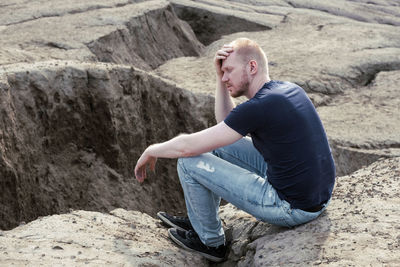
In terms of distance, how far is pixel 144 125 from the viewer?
4.73 meters

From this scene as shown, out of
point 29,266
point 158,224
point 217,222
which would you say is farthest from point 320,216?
point 29,266

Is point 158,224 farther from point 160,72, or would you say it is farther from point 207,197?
point 160,72

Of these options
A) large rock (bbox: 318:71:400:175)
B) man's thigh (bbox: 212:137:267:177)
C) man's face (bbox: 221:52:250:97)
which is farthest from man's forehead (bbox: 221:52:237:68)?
large rock (bbox: 318:71:400:175)

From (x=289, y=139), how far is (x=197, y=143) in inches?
15.7

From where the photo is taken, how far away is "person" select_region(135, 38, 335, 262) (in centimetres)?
251

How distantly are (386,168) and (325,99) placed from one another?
2.57m

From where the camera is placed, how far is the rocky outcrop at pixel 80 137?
12.7 ft

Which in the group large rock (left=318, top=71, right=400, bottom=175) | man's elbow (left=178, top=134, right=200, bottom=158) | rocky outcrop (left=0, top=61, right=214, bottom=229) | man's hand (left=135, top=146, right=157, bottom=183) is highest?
man's elbow (left=178, top=134, right=200, bottom=158)

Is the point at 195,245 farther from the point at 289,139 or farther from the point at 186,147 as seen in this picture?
the point at 289,139

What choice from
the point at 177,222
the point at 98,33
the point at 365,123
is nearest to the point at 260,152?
the point at 177,222

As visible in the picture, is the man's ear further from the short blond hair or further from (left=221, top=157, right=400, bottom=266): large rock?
(left=221, top=157, right=400, bottom=266): large rock

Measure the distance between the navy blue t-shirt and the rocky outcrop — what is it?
1.87 m

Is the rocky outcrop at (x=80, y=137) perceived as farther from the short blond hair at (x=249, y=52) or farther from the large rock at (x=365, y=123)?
the short blond hair at (x=249, y=52)

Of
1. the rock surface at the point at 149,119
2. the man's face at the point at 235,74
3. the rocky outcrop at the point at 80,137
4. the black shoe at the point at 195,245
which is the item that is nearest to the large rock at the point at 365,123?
the rock surface at the point at 149,119
